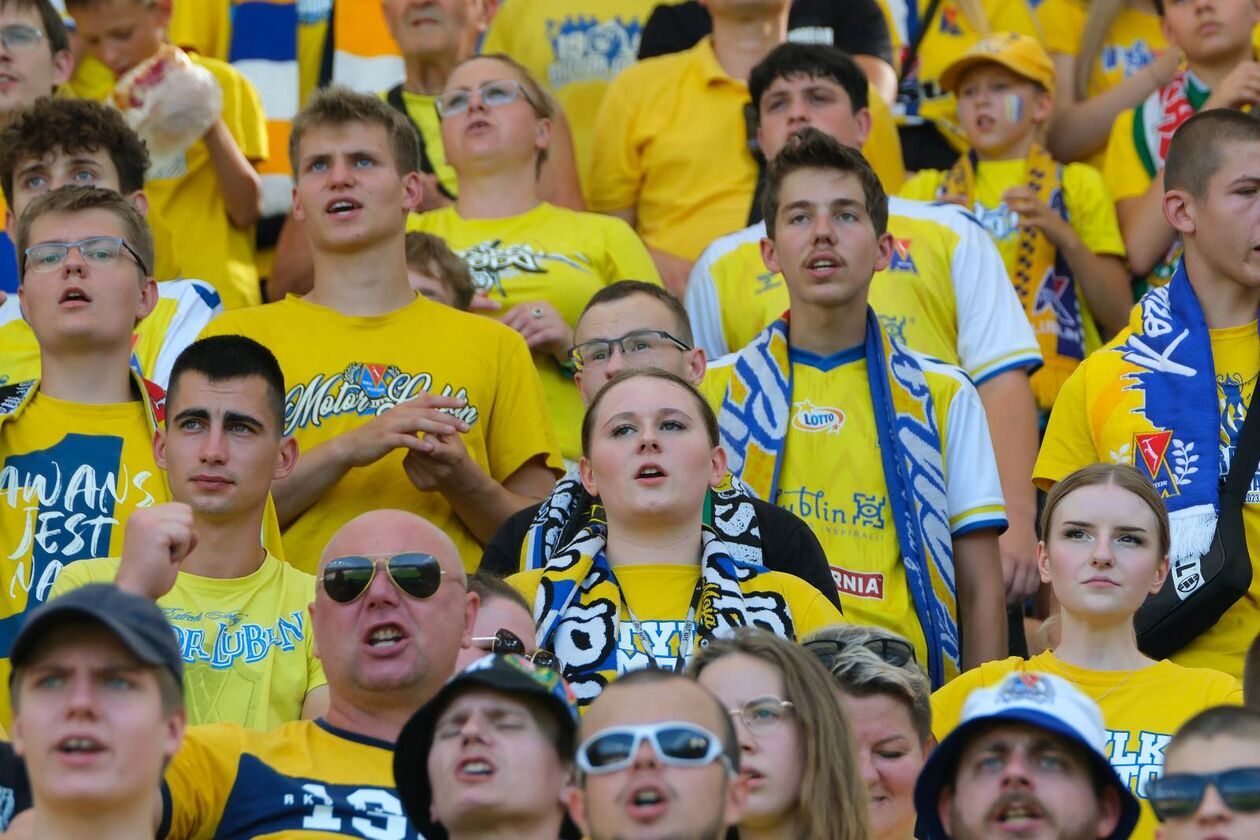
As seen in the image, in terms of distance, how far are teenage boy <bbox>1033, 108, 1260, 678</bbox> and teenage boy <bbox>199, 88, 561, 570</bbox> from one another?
1.61 m

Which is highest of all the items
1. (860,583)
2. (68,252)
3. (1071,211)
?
(1071,211)

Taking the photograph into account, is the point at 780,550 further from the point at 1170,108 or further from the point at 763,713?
the point at 1170,108

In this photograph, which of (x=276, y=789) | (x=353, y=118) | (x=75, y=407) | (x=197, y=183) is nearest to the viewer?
(x=276, y=789)

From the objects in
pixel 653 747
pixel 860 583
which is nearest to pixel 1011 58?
pixel 860 583

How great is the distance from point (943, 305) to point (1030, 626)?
3.63 ft

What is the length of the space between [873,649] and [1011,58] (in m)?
3.79

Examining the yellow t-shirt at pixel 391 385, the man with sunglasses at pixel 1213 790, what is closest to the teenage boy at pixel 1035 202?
the yellow t-shirt at pixel 391 385

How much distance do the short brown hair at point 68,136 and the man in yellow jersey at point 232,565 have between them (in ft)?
4.79

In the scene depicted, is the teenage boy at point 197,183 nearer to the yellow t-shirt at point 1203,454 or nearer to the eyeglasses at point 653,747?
the yellow t-shirt at point 1203,454

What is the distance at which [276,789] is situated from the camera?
481 cm

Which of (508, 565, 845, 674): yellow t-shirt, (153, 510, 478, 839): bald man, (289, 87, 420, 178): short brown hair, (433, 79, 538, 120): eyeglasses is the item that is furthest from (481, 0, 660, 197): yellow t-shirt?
(153, 510, 478, 839): bald man

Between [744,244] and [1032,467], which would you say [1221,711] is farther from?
[744,244]

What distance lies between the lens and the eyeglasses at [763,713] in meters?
4.70

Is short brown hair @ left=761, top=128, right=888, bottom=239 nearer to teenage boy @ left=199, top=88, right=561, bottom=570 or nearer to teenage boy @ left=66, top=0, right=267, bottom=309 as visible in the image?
teenage boy @ left=199, top=88, right=561, bottom=570
